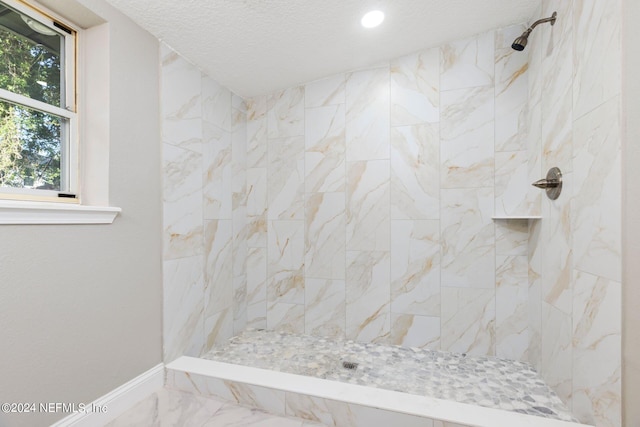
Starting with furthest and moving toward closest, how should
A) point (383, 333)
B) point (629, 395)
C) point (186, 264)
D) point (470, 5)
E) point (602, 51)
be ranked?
point (383, 333)
point (186, 264)
point (470, 5)
point (602, 51)
point (629, 395)

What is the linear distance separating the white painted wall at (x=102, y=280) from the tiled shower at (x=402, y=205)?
131mm

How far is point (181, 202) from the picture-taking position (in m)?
1.88

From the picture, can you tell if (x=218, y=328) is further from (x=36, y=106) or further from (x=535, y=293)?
(x=535, y=293)

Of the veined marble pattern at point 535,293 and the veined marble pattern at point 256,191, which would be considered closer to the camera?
the veined marble pattern at point 535,293

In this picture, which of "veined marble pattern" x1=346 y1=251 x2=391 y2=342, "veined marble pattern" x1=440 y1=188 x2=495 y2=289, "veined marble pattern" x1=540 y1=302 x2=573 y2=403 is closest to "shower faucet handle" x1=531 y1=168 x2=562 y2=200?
"veined marble pattern" x1=440 y1=188 x2=495 y2=289

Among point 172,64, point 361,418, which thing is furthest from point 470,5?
point 361,418

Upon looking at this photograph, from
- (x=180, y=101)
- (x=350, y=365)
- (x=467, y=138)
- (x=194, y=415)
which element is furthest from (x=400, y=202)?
(x=194, y=415)

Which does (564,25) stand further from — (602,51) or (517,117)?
(517,117)

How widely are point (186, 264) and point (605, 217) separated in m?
2.16

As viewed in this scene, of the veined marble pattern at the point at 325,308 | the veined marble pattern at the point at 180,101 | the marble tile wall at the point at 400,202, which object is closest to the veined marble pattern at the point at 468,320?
the marble tile wall at the point at 400,202

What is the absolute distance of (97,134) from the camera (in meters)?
1.47

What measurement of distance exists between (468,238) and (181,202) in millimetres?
1956

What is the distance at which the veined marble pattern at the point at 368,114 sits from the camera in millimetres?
2256

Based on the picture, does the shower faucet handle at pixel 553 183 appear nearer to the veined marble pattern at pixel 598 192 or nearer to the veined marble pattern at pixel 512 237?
the veined marble pattern at pixel 598 192
